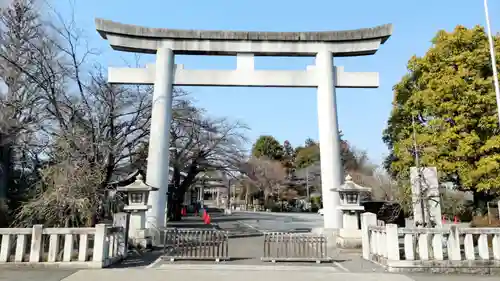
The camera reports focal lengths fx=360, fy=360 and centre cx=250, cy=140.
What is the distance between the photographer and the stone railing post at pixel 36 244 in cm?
945

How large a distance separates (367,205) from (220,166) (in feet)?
33.3

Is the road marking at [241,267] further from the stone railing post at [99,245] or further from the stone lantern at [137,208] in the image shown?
the stone lantern at [137,208]

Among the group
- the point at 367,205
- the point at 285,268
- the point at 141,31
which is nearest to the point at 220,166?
Result: the point at 367,205

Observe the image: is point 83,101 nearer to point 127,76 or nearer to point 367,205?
point 127,76

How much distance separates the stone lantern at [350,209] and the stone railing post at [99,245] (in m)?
8.57

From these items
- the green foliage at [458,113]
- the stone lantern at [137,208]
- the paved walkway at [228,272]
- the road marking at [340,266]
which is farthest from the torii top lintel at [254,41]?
the road marking at [340,266]

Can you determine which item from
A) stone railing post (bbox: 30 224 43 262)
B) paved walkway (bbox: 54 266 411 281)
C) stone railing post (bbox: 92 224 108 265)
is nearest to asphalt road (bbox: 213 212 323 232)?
paved walkway (bbox: 54 266 411 281)

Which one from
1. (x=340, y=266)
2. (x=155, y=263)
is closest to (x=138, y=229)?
(x=155, y=263)

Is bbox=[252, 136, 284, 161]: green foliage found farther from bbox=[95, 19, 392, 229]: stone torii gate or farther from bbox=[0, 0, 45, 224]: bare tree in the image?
bbox=[0, 0, 45, 224]: bare tree

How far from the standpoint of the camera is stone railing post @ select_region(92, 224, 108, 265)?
9531 millimetres

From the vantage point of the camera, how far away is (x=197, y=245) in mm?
11859

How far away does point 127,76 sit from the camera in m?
15.6

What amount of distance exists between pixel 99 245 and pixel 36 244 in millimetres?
1648

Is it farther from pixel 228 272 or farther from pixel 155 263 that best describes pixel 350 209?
pixel 155 263
